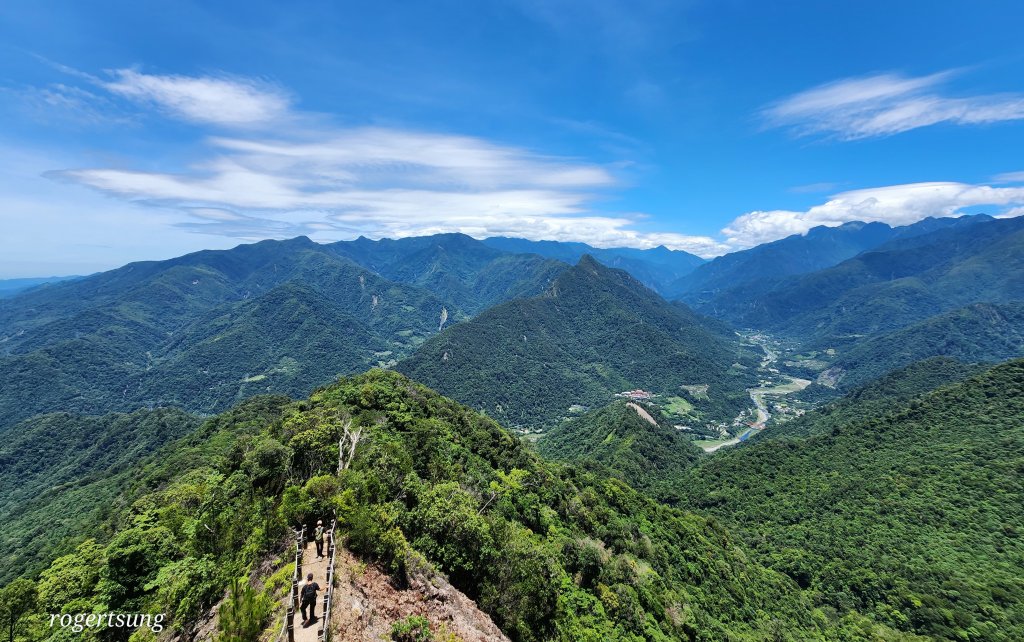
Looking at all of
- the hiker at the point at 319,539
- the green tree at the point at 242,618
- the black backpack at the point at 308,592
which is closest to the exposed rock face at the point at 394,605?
the hiker at the point at 319,539

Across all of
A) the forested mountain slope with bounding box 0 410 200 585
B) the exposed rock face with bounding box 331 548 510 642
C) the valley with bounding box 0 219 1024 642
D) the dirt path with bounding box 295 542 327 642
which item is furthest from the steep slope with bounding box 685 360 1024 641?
the forested mountain slope with bounding box 0 410 200 585

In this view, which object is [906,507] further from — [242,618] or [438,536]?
[242,618]

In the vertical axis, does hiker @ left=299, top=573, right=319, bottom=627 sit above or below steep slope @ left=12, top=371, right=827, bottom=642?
above

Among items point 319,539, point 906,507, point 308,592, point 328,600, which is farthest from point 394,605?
point 906,507

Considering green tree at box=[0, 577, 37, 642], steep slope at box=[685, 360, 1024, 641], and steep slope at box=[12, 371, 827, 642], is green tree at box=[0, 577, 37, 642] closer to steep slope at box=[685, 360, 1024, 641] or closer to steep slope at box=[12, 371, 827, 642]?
steep slope at box=[12, 371, 827, 642]

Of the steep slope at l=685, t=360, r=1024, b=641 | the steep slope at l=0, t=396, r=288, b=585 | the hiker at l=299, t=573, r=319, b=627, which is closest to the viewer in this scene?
the hiker at l=299, t=573, r=319, b=627

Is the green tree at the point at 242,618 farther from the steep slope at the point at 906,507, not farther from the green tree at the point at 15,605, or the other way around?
the steep slope at the point at 906,507
